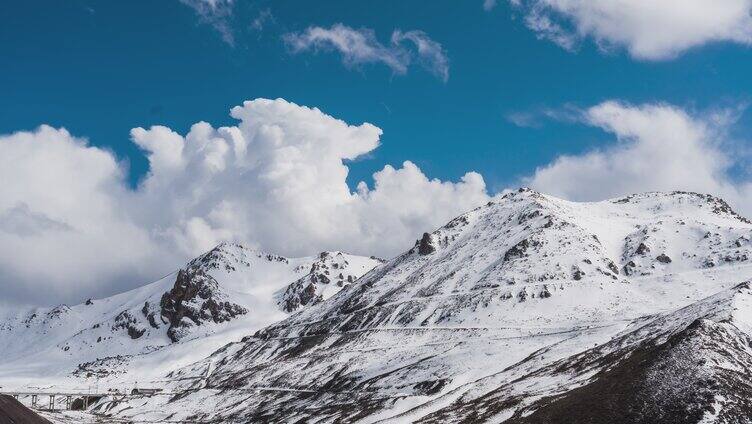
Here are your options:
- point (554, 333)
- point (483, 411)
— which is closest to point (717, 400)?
point (483, 411)

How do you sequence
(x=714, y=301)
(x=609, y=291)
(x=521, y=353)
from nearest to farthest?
(x=714, y=301) → (x=521, y=353) → (x=609, y=291)

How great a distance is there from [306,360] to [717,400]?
5700 inches

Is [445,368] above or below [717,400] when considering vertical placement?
above

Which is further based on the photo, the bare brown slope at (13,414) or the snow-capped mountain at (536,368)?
the snow-capped mountain at (536,368)

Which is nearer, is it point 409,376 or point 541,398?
point 541,398

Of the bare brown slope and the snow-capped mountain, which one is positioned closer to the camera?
the bare brown slope

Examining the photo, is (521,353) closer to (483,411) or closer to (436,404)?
(436,404)

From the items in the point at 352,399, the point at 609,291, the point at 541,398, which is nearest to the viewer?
the point at 541,398

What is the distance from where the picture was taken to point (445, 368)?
444 feet

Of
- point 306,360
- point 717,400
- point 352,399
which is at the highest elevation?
point 306,360

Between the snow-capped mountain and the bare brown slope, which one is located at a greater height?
the bare brown slope

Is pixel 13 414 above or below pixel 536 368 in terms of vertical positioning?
above

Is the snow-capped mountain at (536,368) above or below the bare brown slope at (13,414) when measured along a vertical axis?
below

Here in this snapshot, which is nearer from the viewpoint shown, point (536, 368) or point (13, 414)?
point (13, 414)
